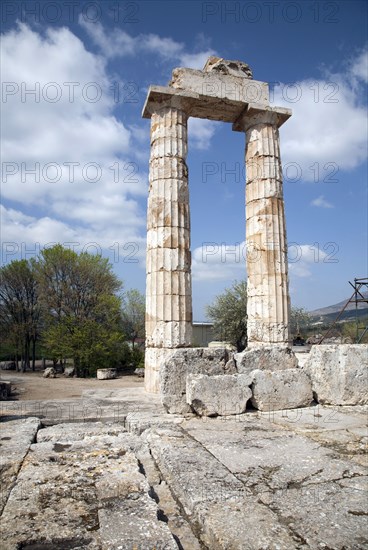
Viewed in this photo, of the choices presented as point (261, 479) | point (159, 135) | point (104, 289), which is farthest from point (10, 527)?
point (104, 289)

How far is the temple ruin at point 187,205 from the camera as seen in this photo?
31.0 ft

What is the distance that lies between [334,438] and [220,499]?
2.28 metres

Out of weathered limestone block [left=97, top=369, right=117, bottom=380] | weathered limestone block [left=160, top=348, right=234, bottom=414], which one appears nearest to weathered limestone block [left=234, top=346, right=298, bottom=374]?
weathered limestone block [left=160, top=348, right=234, bottom=414]

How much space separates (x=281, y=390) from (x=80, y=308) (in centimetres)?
1751

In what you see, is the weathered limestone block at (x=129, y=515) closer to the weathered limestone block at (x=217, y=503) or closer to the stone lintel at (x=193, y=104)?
the weathered limestone block at (x=217, y=503)

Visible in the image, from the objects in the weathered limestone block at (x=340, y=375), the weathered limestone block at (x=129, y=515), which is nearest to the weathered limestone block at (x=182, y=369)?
the weathered limestone block at (x=340, y=375)

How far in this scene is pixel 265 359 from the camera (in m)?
6.65

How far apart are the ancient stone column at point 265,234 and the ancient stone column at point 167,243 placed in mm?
1890

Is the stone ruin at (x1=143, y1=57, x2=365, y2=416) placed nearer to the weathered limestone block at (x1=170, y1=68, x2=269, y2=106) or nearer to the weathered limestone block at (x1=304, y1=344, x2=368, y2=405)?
the weathered limestone block at (x1=170, y1=68, x2=269, y2=106)

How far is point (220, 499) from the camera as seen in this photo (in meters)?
2.62

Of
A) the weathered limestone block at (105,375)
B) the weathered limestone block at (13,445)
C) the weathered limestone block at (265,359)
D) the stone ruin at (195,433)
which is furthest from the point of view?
the weathered limestone block at (105,375)

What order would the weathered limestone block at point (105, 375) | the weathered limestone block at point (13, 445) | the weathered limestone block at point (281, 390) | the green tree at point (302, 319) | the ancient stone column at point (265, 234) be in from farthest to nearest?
the green tree at point (302, 319), the weathered limestone block at point (105, 375), the ancient stone column at point (265, 234), the weathered limestone block at point (281, 390), the weathered limestone block at point (13, 445)

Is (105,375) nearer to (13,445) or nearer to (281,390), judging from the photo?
(281,390)

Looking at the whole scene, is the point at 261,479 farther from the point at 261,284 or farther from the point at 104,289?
the point at 104,289
